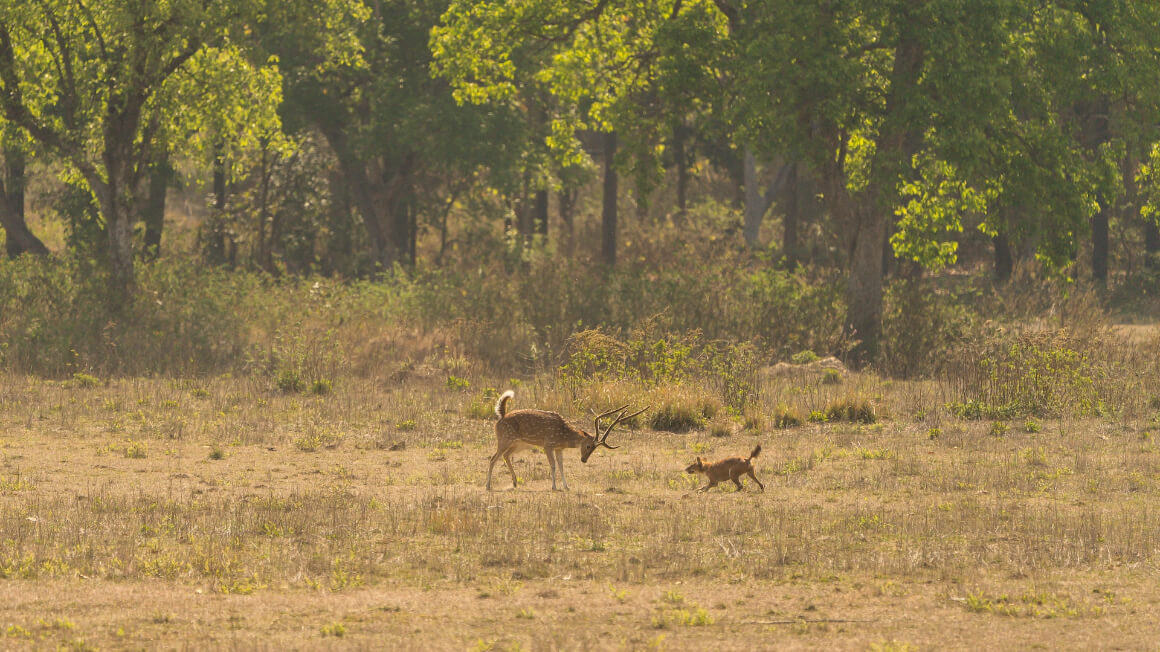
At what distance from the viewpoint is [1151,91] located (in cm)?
2277

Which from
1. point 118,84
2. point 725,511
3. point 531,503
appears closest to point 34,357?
point 118,84

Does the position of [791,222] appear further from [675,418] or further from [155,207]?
[675,418]

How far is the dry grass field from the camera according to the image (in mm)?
8938

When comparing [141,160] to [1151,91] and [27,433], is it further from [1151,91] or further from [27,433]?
[1151,91]

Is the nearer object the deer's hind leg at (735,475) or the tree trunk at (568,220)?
the deer's hind leg at (735,475)

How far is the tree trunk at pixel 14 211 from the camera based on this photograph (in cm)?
3688

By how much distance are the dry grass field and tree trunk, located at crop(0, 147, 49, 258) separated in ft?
66.8

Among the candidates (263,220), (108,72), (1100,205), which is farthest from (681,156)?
(108,72)

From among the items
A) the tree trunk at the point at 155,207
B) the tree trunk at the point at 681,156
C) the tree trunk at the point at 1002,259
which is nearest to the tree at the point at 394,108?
the tree trunk at the point at 155,207

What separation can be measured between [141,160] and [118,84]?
1.95 metres

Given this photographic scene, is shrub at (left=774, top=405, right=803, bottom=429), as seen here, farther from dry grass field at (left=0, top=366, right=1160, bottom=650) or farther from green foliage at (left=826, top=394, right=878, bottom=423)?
green foliage at (left=826, top=394, right=878, bottom=423)

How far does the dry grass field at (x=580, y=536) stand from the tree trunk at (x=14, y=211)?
20353 mm

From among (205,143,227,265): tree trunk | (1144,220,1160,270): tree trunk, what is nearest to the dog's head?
(1144,220,1160,270): tree trunk

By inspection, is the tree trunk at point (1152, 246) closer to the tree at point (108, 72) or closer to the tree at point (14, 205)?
the tree at point (108, 72)
